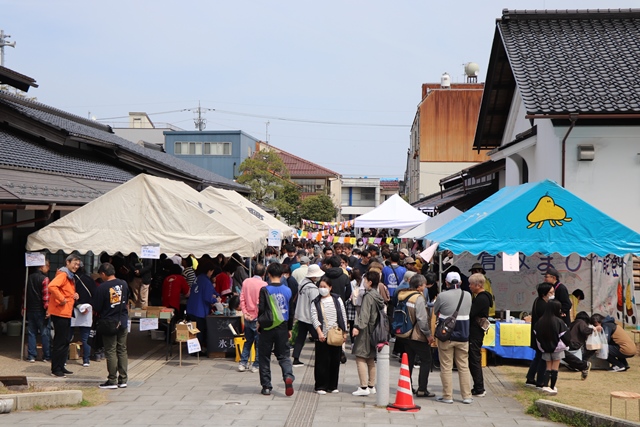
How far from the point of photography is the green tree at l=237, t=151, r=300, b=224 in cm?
4388

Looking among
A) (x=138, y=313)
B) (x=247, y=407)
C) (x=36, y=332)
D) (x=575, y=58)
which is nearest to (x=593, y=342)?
(x=247, y=407)

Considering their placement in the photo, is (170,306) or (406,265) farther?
(406,265)

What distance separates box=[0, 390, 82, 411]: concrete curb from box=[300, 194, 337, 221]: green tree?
1913 inches

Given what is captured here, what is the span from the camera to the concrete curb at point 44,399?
8.63m

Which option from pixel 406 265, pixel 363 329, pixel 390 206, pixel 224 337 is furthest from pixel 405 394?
pixel 390 206

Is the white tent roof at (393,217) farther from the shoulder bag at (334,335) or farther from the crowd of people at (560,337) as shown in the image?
the shoulder bag at (334,335)

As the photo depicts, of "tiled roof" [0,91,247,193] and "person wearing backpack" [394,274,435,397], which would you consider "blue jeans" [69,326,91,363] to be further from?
"tiled roof" [0,91,247,193]

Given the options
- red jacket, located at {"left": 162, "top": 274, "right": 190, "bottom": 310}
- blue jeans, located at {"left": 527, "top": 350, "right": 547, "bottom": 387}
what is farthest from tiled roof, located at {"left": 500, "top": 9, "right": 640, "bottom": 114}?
red jacket, located at {"left": 162, "top": 274, "right": 190, "bottom": 310}

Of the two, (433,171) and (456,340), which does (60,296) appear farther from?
(433,171)

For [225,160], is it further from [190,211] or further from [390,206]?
[190,211]

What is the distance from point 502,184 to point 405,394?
14660 millimetres

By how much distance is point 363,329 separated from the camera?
9.29m

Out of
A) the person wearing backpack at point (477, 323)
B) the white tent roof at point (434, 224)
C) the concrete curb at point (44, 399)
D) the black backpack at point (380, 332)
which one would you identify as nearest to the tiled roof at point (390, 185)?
the white tent roof at point (434, 224)

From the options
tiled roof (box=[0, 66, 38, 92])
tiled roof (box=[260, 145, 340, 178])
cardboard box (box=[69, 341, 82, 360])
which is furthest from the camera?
tiled roof (box=[260, 145, 340, 178])
